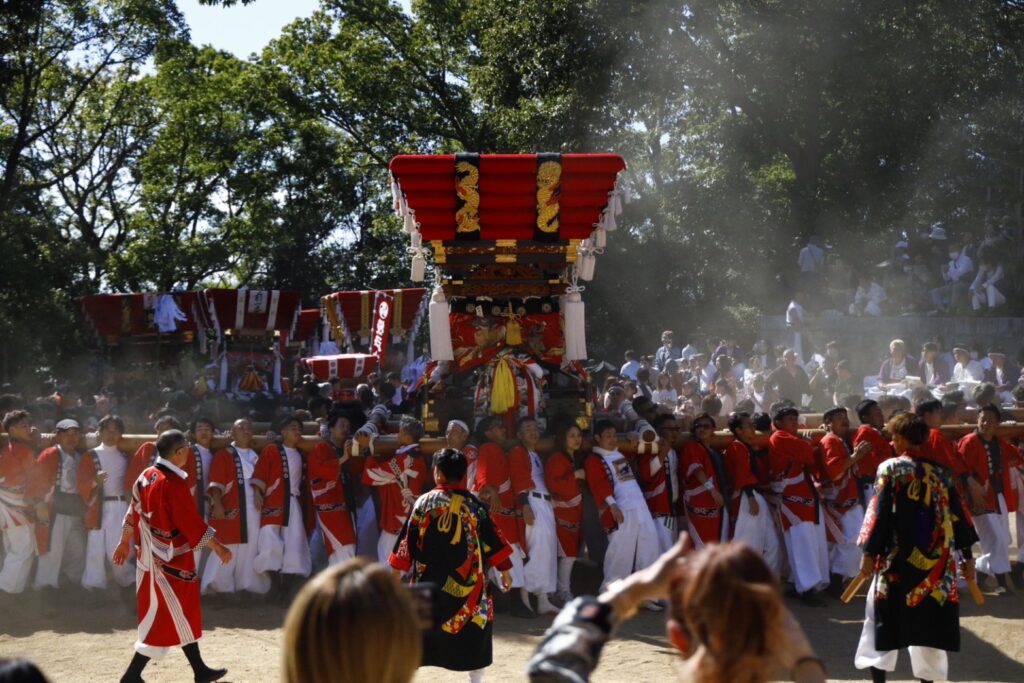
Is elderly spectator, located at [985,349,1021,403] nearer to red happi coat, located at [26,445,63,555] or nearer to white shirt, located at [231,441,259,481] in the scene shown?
white shirt, located at [231,441,259,481]

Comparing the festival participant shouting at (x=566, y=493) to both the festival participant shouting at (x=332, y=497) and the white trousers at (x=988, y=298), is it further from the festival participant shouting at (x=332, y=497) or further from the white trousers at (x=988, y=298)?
the white trousers at (x=988, y=298)

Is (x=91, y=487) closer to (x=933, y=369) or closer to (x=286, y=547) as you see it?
(x=286, y=547)

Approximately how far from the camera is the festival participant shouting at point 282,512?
10.0m

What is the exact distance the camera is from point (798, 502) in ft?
32.6

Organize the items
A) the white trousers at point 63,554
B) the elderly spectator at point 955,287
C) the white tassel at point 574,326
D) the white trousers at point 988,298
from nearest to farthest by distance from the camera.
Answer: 1. the white trousers at point 63,554
2. the white tassel at point 574,326
3. the white trousers at point 988,298
4. the elderly spectator at point 955,287

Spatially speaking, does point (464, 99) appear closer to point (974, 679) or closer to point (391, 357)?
point (391, 357)

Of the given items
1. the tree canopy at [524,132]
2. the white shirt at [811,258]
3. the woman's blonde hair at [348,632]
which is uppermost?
the tree canopy at [524,132]

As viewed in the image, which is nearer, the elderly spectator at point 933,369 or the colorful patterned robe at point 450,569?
the colorful patterned robe at point 450,569

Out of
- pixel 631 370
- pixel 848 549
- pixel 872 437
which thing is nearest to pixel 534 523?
pixel 848 549

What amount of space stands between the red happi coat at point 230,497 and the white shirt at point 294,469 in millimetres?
411

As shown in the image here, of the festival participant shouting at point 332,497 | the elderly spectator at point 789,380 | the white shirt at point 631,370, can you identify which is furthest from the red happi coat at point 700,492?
the white shirt at point 631,370

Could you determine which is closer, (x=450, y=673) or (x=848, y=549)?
(x=450, y=673)

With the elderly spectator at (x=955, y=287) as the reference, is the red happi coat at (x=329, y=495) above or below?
below

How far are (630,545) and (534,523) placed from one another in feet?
2.78
